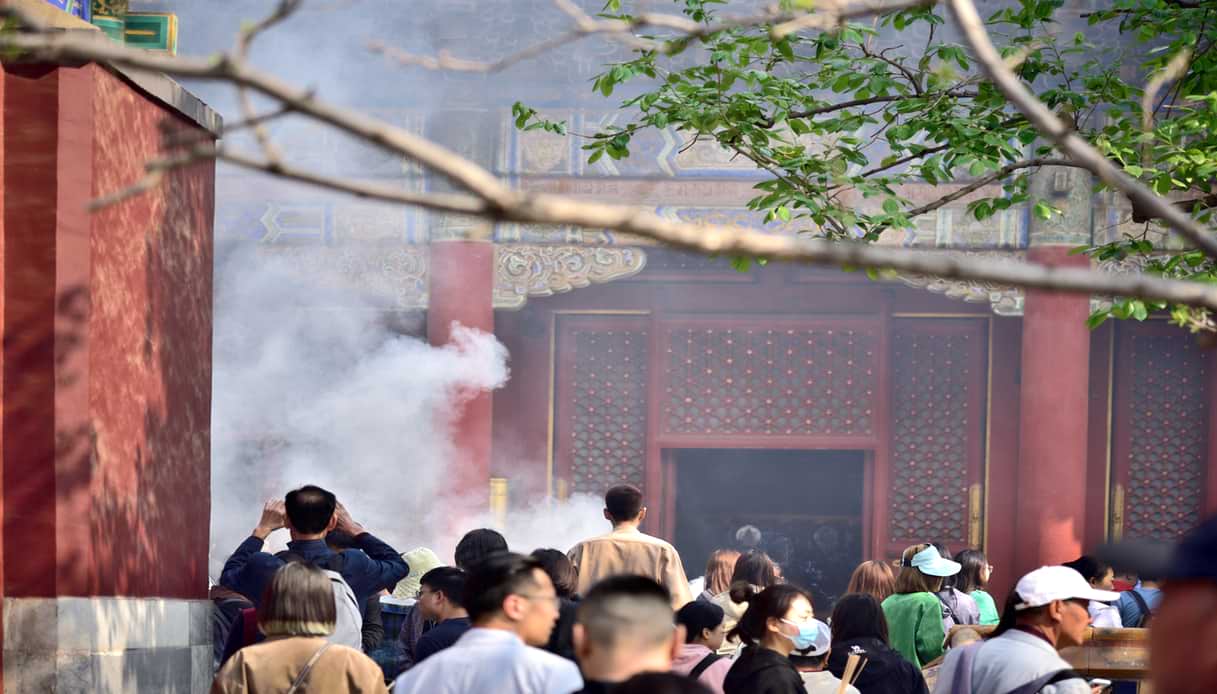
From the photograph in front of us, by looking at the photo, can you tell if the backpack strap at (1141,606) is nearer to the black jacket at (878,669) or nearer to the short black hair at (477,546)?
the black jacket at (878,669)

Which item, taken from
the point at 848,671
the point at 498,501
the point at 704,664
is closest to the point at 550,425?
the point at 498,501

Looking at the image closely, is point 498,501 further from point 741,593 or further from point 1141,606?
point 741,593

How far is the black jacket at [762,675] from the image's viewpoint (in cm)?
411

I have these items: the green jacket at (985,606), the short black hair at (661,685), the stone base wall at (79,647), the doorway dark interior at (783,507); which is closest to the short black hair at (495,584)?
the short black hair at (661,685)

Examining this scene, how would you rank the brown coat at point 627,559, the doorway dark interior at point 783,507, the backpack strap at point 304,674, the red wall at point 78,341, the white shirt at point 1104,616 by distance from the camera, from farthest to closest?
the doorway dark interior at point 783,507
the white shirt at point 1104,616
the brown coat at point 627,559
the red wall at point 78,341
the backpack strap at point 304,674

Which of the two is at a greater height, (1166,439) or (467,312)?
(467,312)

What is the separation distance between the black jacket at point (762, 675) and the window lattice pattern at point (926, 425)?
27.8 feet

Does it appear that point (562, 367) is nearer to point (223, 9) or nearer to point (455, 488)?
point (455, 488)

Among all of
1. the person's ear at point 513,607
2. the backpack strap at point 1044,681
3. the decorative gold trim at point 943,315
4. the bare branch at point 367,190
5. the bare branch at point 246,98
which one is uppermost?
the bare branch at point 246,98

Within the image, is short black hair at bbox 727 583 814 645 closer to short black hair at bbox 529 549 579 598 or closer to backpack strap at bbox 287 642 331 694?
short black hair at bbox 529 549 579 598

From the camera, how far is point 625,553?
19.7 ft

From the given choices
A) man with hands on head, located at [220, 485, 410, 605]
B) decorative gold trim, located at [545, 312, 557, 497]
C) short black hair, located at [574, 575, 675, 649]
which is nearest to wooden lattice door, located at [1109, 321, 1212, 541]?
decorative gold trim, located at [545, 312, 557, 497]

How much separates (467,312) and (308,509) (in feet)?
22.2

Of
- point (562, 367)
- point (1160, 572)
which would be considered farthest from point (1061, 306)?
point (1160, 572)
